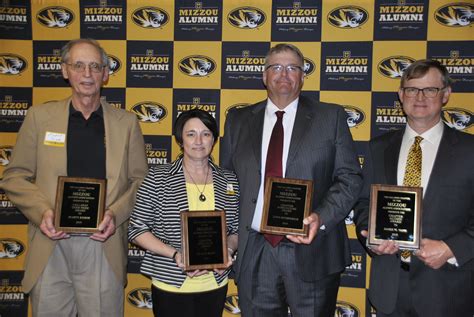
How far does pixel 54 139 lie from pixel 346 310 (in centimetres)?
301

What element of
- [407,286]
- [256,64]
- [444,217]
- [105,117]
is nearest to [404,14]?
[256,64]

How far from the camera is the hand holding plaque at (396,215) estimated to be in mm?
2514

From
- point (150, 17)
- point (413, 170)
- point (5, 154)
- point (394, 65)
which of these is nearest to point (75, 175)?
point (5, 154)

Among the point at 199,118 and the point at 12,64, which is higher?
the point at 12,64

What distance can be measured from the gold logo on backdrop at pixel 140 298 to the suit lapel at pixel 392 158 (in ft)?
8.83

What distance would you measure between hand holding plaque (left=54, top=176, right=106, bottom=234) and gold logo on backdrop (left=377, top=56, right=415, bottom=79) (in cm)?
264

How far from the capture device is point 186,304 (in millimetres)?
2654

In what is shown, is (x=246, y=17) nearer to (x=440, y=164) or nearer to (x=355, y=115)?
(x=355, y=115)

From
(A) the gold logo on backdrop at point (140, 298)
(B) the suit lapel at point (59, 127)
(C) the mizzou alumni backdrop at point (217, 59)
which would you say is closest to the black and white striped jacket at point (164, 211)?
(B) the suit lapel at point (59, 127)

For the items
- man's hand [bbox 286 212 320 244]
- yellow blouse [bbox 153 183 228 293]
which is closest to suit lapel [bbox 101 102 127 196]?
yellow blouse [bbox 153 183 228 293]

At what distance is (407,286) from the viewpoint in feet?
8.79

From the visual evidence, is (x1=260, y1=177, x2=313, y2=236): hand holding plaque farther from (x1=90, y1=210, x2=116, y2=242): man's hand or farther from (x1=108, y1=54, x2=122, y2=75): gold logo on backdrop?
(x1=108, y1=54, x2=122, y2=75): gold logo on backdrop

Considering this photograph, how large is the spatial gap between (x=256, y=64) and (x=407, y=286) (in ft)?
7.63

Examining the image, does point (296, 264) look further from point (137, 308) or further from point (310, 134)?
point (137, 308)
